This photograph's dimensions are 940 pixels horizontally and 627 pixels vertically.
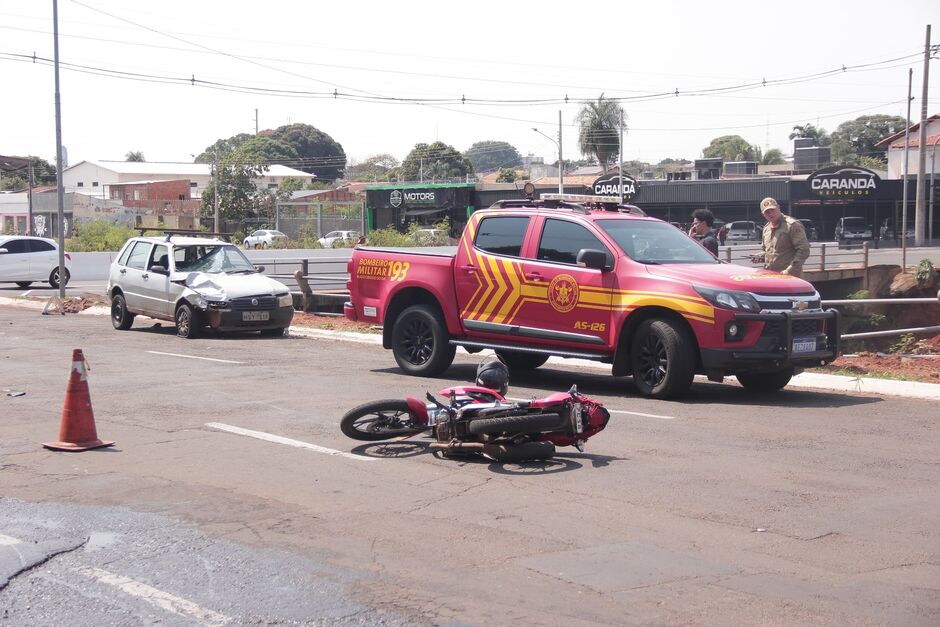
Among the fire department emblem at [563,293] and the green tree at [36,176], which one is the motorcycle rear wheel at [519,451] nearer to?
the fire department emblem at [563,293]

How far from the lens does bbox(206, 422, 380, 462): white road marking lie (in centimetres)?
842

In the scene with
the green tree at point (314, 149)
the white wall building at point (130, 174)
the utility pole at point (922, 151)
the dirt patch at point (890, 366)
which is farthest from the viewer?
the green tree at point (314, 149)

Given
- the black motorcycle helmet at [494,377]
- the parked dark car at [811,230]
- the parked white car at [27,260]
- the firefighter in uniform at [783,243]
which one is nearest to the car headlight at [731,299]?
the firefighter in uniform at [783,243]

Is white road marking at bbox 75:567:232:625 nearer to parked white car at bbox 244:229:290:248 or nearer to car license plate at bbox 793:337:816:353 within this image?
car license plate at bbox 793:337:816:353

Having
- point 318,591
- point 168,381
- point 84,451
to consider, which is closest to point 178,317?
point 168,381

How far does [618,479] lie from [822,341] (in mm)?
4480

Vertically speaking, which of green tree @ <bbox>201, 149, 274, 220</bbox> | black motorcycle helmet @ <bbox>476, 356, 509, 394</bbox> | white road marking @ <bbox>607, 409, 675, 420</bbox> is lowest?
white road marking @ <bbox>607, 409, 675, 420</bbox>

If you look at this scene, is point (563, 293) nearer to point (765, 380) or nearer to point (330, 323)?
point (765, 380)

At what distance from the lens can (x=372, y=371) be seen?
13641mm

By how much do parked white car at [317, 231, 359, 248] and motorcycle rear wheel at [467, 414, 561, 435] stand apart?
4233 centimetres

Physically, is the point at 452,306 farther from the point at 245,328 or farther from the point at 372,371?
the point at 245,328

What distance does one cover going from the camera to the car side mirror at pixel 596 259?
11.3m

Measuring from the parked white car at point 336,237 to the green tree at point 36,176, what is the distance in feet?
177

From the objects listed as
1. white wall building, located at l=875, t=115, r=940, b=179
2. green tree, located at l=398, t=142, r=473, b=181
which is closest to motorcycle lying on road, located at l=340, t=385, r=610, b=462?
white wall building, located at l=875, t=115, r=940, b=179
